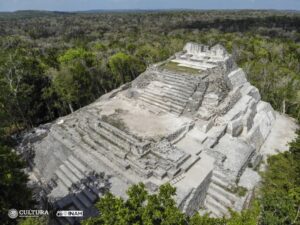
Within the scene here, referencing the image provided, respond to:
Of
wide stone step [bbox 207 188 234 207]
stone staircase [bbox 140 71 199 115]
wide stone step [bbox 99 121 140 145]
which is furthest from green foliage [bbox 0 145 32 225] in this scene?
stone staircase [bbox 140 71 199 115]

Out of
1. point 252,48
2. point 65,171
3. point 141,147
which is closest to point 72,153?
point 65,171

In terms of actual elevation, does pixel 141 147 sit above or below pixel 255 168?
above

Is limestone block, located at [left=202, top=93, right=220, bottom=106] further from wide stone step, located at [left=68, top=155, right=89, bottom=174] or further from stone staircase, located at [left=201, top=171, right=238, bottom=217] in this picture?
wide stone step, located at [left=68, top=155, right=89, bottom=174]

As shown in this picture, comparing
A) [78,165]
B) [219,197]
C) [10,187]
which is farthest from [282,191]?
[78,165]

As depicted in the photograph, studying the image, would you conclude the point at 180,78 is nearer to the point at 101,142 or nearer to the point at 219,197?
the point at 101,142

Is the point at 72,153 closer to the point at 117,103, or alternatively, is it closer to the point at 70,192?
the point at 70,192

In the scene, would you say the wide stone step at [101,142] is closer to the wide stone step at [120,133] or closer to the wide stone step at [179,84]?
the wide stone step at [120,133]

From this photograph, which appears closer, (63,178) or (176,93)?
(63,178)
